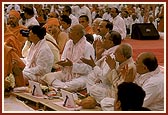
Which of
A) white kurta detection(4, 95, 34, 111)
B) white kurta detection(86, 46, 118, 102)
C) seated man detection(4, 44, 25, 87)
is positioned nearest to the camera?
white kurta detection(4, 95, 34, 111)

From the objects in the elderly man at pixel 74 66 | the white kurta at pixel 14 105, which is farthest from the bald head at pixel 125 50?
the elderly man at pixel 74 66

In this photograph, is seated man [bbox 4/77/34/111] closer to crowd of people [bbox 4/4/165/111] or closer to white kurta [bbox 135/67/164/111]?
crowd of people [bbox 4/4/165/111]

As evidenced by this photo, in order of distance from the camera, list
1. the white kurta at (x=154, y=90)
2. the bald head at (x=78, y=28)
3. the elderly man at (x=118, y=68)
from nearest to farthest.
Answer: the white kurta at (x=154, y=90) < the elderly man at (x=118, y=68) < the bald head at (x=78, y=28)

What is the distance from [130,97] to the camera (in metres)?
2.51

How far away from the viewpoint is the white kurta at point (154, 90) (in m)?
3.28

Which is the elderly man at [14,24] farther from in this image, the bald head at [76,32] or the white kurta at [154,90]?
the white kurta at [154,90]

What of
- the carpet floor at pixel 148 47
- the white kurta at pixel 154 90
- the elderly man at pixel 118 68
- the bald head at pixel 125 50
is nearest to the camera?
the white kurta at pixel 154 90

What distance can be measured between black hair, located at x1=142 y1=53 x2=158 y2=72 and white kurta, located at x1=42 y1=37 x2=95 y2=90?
129 cm

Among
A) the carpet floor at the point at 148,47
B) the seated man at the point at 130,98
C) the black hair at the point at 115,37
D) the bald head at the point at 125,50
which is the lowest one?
the carpet floor at the point at 148,47

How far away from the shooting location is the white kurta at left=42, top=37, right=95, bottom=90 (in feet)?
15.2

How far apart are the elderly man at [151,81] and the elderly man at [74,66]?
124cm

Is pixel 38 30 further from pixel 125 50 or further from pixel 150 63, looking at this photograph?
pixel 150 63

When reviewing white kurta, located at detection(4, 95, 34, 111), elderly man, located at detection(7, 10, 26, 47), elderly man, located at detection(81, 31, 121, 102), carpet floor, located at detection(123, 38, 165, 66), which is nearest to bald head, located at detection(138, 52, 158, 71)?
elderly man, located at detection(81, 31, 121, 102)

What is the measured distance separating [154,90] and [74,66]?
1468 millimetres
